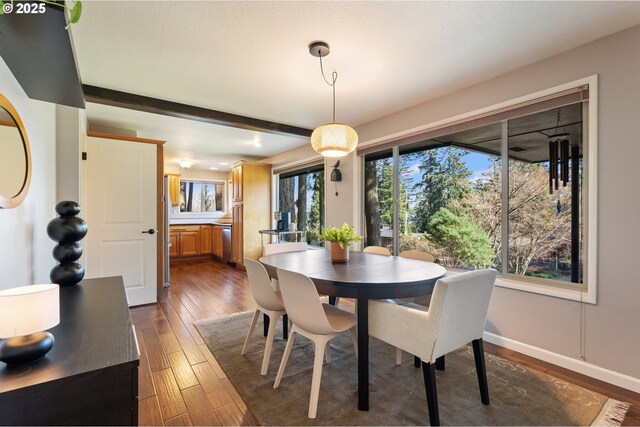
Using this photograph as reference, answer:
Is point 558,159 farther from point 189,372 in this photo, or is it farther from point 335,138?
point 189,372

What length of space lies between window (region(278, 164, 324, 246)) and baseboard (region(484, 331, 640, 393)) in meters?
3.01

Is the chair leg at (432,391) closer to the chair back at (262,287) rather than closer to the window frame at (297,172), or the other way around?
the chair back at (262,287)

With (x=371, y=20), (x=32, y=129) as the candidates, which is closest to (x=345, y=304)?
(x=371, y=20)

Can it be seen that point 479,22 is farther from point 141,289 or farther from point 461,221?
point 141,289

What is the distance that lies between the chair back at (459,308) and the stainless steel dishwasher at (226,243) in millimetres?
5408

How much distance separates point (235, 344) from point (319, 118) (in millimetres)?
2812

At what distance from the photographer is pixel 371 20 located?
1.82 meters

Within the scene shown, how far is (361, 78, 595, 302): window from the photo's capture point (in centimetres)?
225

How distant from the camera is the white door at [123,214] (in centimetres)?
334

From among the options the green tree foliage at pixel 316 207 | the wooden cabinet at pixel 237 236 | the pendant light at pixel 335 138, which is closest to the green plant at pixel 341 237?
the pendant light at pixel 335 138

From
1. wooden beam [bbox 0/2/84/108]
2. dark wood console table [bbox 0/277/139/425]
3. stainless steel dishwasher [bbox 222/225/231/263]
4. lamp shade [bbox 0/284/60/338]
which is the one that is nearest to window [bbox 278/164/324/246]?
stainless steel dishwasher [bbox 222/225/231/263]

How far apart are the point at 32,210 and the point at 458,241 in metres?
3.51

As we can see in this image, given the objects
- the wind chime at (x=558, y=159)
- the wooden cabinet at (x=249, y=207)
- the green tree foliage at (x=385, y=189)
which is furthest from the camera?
the wooden cabinet at (x=249, y=207)

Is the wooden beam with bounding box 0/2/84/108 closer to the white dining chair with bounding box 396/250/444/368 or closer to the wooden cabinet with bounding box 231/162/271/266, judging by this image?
the white dining chair with bounding box 396/250/444/368
